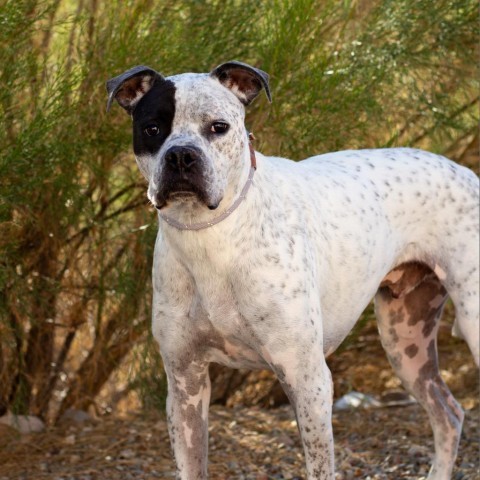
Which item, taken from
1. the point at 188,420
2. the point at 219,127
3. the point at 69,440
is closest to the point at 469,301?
the point at 188,420

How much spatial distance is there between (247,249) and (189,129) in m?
0.50

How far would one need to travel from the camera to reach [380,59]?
5652 millimetres

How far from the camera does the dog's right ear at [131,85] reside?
4.00 metres

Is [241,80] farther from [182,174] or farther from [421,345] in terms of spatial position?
[421,345]

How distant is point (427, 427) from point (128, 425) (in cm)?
172

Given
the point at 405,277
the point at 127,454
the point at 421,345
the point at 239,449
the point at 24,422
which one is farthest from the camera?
the point at 24,422

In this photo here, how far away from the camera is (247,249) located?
158 inches

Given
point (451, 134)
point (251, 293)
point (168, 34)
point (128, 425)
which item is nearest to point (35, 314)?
point (128, 425)

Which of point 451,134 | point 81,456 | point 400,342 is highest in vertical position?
point 451,134

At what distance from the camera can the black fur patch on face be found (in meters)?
3.90

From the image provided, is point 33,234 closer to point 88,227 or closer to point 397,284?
point 88,227

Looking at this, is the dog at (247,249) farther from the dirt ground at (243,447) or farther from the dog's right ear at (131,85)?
the dirt ground at (243,447)

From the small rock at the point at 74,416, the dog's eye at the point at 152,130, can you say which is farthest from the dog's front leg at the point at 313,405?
the small rock at the point at 74,416

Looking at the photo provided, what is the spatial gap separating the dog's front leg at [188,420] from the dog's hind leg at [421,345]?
1218mm
